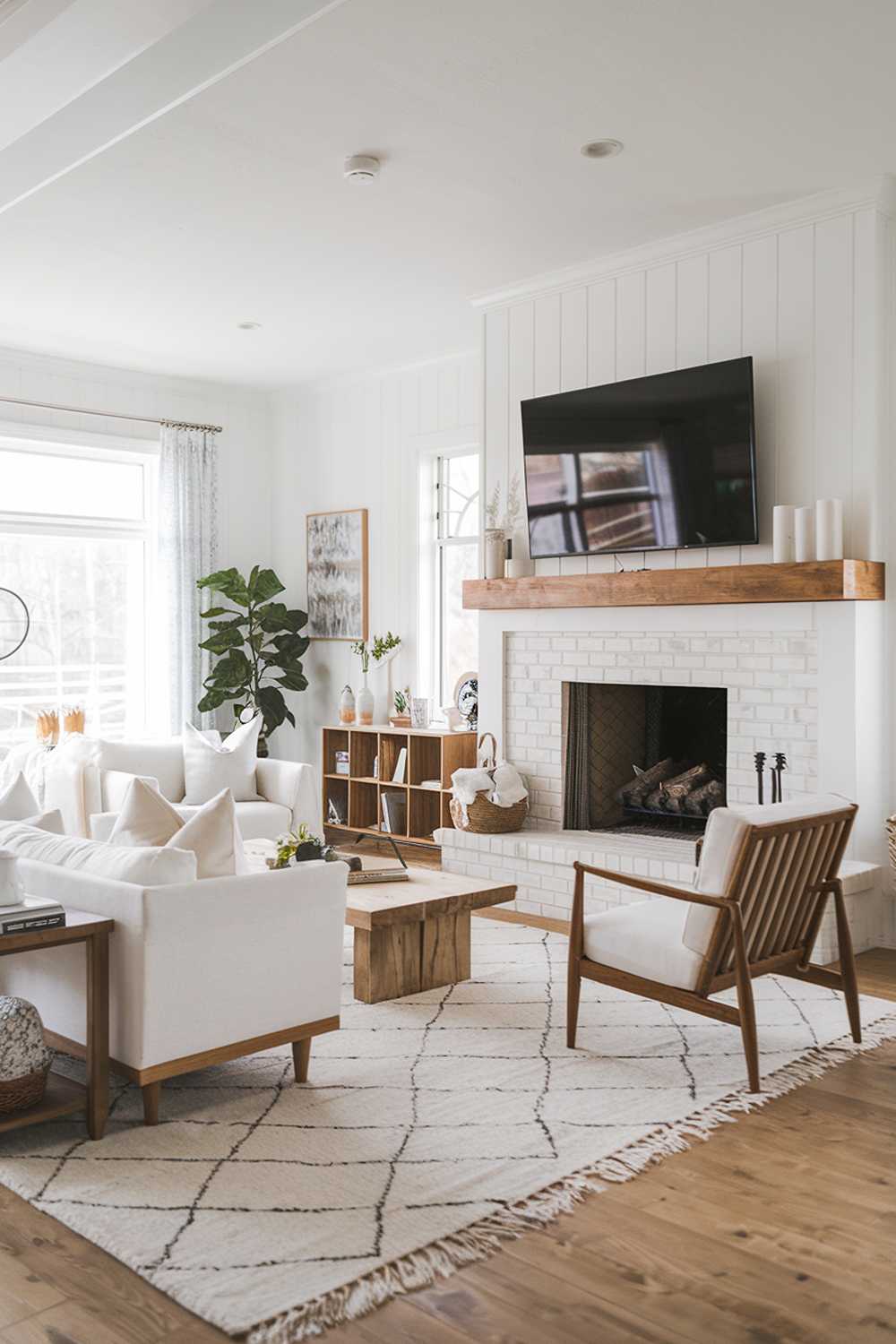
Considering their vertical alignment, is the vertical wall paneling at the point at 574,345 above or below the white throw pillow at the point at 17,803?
above

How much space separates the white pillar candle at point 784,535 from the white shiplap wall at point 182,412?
442 centimetres

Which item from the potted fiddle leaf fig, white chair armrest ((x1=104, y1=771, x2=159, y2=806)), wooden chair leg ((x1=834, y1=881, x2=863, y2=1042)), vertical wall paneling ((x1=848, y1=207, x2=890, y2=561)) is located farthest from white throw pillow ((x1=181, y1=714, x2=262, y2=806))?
wooden chair leg ((x1=834, y1=881, x2=863, y2=1042))

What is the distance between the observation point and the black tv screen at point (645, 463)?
5039mm

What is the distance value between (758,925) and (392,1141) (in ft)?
4.07

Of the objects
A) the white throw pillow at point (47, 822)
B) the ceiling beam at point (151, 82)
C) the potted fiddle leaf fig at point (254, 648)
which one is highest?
the ceiling beam at point (151, 82)

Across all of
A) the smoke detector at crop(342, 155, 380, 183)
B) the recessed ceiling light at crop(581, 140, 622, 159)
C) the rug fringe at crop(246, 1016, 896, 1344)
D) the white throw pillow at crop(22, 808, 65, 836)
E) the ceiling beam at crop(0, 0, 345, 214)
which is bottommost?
the rug fringe at crop(246, 1016, 896, 1344)

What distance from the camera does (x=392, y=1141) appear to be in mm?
3000

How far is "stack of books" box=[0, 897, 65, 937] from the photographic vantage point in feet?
9.27

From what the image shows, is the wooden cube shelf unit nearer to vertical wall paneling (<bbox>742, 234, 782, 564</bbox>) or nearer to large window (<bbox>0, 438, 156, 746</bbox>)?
large window (<bbox>0, 438, 156, 746</bbox>)

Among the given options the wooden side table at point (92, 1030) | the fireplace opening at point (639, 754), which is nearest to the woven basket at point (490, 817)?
the fireplace opening at point (639, 754)

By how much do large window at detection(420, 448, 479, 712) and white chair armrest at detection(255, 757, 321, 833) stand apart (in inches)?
49.0

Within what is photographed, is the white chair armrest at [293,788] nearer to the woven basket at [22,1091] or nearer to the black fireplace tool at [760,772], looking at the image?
the black fireplace tool at [760,772]

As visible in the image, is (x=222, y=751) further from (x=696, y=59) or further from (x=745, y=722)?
(x=696, y=59)

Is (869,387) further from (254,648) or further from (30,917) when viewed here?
(254,648)
